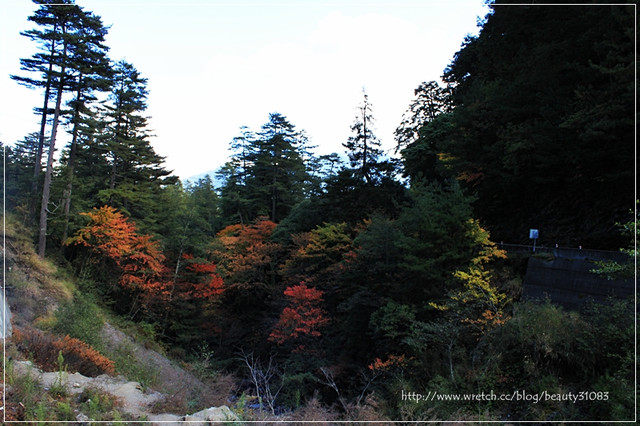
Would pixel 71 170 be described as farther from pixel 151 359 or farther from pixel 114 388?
pixel 114 388

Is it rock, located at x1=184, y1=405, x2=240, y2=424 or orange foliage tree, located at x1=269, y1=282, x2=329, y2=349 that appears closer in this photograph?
rock, located at x1=184, y1=405, x2=240, y2=424

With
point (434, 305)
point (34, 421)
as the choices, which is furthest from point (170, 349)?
point (34, 421)

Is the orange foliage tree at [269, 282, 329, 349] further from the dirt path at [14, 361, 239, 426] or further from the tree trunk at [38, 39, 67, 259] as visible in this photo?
the tree trunk at [38, 39, 67, 259]

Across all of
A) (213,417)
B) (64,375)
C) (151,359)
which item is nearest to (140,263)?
(151,359)

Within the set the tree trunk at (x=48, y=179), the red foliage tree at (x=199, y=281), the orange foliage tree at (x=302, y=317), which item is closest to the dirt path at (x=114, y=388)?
the orange foliage tree at (x=302, y=317)

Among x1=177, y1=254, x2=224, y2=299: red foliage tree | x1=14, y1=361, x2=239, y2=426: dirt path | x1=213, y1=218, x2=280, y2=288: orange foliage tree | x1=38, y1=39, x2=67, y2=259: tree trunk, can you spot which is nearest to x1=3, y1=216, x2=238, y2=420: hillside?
x1=14, y1=361, x2=239, y2=426: dirt path

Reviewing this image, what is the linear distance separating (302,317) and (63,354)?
1048 cm

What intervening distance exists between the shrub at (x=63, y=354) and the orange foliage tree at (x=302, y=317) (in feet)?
28.6

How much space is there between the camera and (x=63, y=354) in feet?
28.7

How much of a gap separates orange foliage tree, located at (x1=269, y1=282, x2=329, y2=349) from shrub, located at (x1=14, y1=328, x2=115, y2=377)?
28.6 feet

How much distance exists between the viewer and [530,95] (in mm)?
14602

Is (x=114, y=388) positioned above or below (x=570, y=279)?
below

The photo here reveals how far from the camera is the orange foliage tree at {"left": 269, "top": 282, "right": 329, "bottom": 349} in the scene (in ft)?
57.2

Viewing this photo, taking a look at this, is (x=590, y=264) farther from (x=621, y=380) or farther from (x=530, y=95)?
(x=530, y=95)
